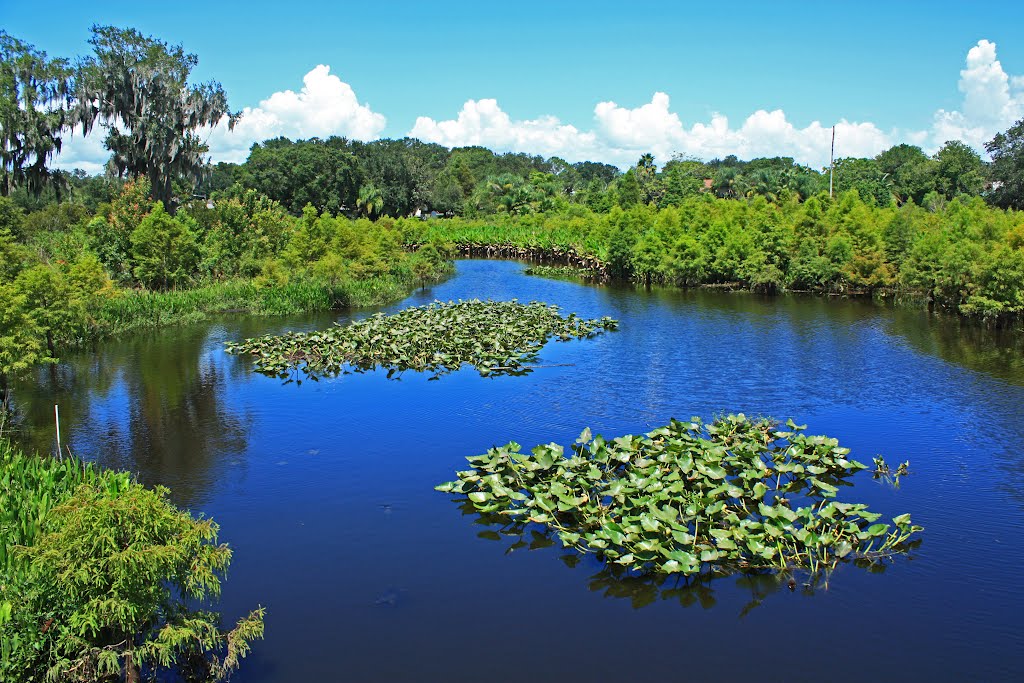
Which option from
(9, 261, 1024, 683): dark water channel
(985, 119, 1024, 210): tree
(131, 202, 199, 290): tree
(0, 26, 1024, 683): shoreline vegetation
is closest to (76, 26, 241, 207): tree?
(0, 26, 1024, 683): shoreline vegetation

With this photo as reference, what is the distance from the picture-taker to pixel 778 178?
215 feet

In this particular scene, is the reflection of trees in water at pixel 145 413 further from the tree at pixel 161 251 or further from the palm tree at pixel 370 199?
the palm tree at pixel 370 199

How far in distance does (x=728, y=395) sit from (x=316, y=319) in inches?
604

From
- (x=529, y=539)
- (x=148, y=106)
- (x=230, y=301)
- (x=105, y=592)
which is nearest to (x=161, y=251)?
(x=230, y=301)

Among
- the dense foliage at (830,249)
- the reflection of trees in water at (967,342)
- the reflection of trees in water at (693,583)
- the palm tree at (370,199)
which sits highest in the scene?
the palm tree at (370,199)

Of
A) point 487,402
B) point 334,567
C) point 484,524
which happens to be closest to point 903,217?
point 487,402

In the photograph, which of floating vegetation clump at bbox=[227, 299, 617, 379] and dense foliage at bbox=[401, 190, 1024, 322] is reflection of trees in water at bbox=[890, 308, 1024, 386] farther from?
floating vegetation clump at bbox=[227, 299, 617, 379]

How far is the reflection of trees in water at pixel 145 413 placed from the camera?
13.2 meters

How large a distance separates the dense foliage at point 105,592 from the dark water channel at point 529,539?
1230 mm

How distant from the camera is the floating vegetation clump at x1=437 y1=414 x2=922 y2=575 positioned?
31.0 ft

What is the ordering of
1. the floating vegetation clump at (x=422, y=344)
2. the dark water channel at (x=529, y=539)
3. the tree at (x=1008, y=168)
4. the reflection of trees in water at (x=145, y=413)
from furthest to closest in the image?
the tree at (x=1008, y=168) < the floating vegetation clump at (x=422, y=344) < the reflection of trees in water at (x=145, y=413) < the dark water channel at (x=529, y=539)

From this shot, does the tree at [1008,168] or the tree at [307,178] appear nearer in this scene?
the tree at [1008,168]

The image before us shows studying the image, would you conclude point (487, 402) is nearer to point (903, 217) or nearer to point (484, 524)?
point (484, 524)

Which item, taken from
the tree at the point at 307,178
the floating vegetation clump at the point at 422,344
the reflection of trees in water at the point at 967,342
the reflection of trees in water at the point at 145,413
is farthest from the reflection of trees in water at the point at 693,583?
the tree at the point at 307,178
